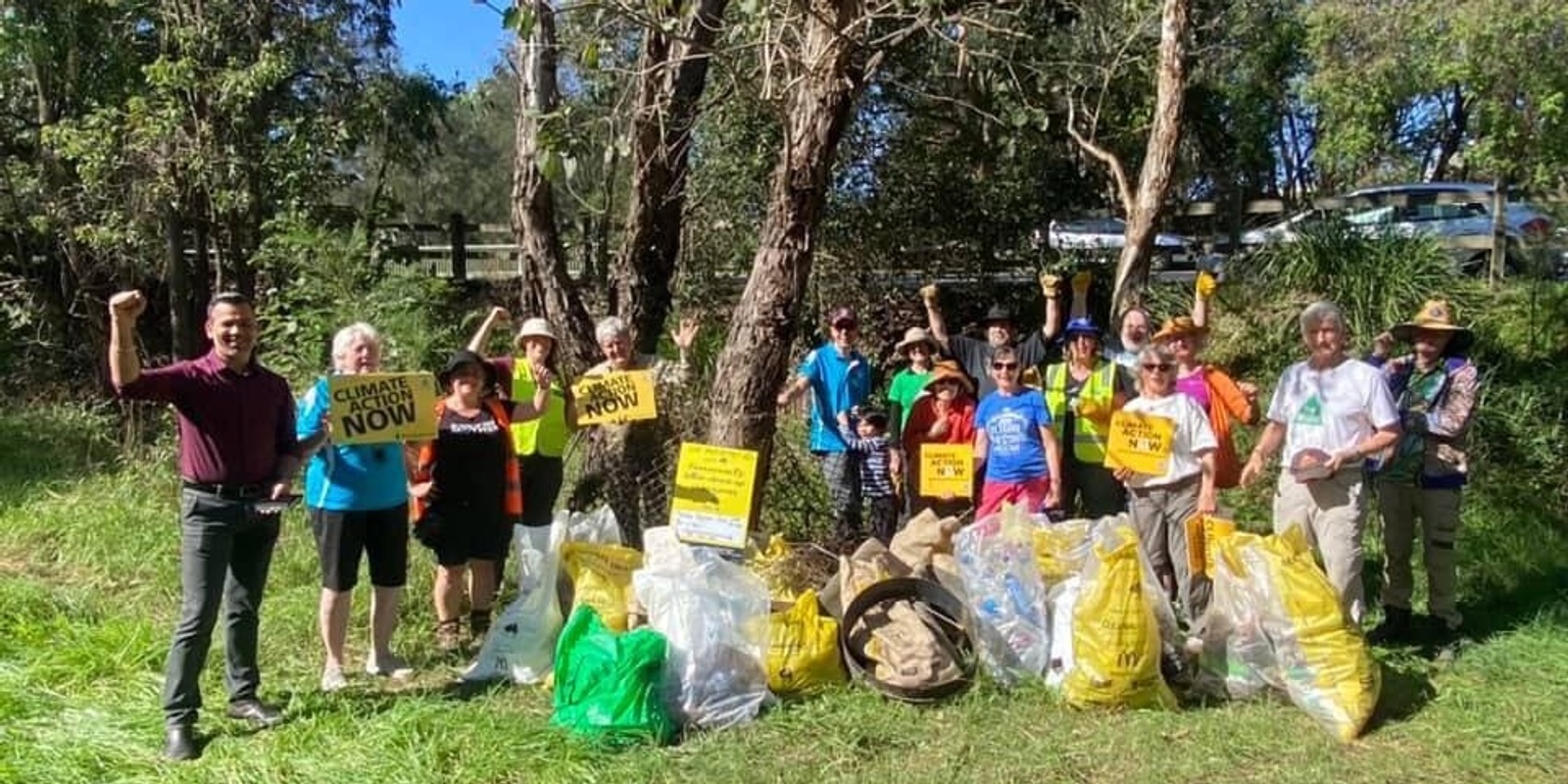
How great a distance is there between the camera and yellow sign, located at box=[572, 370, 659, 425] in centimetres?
523

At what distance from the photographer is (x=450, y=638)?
5.24 m

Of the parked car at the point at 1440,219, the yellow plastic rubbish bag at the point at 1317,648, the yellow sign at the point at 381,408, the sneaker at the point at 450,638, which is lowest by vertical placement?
the sneaker at the point at 450,638

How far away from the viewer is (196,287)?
42.6 feet

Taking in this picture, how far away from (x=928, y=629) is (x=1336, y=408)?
1.92 meters

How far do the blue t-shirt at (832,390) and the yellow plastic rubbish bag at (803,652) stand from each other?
Answer: 1451 mm

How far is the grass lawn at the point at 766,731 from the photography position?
3.92 meters

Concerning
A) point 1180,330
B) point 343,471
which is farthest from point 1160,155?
point 343,471

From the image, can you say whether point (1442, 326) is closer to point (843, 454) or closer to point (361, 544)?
point (843, 454)

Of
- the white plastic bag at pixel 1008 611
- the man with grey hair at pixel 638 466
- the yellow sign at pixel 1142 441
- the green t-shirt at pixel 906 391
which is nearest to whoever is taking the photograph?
the white plastic bag at pixel 1008 611

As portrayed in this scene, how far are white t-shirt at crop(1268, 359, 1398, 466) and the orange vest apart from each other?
131 inches

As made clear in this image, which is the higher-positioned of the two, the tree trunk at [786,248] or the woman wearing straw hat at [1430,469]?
the tree trunk at [786,248]

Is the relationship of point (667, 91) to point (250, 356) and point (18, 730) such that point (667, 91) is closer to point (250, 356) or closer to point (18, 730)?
point (250, 356)

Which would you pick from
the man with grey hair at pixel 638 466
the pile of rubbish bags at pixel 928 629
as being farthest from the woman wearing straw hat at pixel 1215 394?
the man with grey hair at pixel 638 466

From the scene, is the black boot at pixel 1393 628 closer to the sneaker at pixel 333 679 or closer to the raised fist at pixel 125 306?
the sneaker at pixel 333 679
